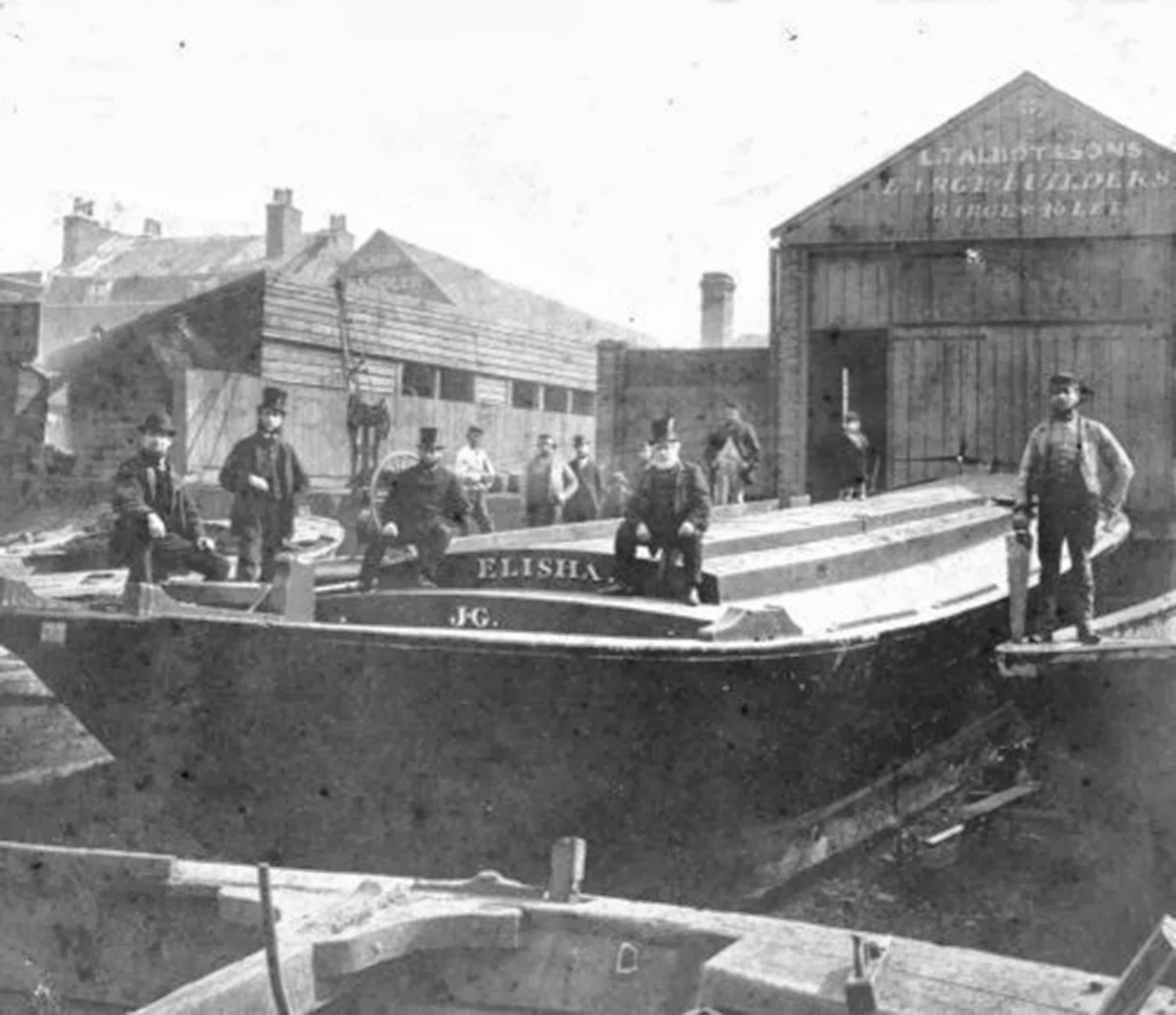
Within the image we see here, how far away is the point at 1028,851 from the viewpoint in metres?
8.34

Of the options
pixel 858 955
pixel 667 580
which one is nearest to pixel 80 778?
pixel 667 580

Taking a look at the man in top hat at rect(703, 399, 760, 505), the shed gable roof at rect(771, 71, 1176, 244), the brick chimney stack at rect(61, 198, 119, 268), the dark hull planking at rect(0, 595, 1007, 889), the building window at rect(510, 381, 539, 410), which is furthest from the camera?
the brick chimney stack at rect(61, 198, 119, 268)

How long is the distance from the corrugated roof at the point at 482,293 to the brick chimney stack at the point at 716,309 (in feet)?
30.8

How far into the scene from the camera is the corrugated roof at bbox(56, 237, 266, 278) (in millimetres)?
49656

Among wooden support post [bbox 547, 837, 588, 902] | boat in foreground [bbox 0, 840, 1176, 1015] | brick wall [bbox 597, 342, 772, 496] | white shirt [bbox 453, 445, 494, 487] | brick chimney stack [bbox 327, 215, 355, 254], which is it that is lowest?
boat in foreground [bbox 0, 840, 1176, 1015]

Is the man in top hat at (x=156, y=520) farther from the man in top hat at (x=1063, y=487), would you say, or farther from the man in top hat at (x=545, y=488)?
the man in top hat at (x=545, y=488)

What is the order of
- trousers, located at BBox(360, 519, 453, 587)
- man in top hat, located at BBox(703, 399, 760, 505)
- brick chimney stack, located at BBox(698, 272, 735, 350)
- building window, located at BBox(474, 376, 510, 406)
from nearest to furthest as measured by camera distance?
trousers, located at BBox(360, 519, 453, 587) < man in top hat, located at BBox(703, 399, 760, 505) < brick chimney stack, located at BBox(698, 272, 735, 350) < building window, located at BBox(474, 376, 510, 406)

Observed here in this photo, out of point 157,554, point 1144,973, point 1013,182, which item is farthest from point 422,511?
point 1013,182

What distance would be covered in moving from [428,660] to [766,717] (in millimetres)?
1758

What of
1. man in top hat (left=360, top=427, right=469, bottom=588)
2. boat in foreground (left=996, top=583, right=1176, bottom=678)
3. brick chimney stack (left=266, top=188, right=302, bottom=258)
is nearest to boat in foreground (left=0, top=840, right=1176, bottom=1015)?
boat in foreground (left=996, top=583, right=1176, bottom=678)

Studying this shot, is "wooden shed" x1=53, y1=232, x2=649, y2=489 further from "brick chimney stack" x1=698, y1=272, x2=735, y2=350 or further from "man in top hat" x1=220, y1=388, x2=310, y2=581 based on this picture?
"man in top hat" x1=220, y1=388, x2=310, y2=581

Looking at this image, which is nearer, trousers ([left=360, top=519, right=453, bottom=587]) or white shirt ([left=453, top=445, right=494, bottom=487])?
trousers ([left=360, top=519, right=453, bottom=587])

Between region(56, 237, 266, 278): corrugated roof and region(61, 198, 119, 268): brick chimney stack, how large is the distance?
534mm

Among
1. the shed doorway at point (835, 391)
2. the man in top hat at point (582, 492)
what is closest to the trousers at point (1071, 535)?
the shed doorway at point (835, 391)
